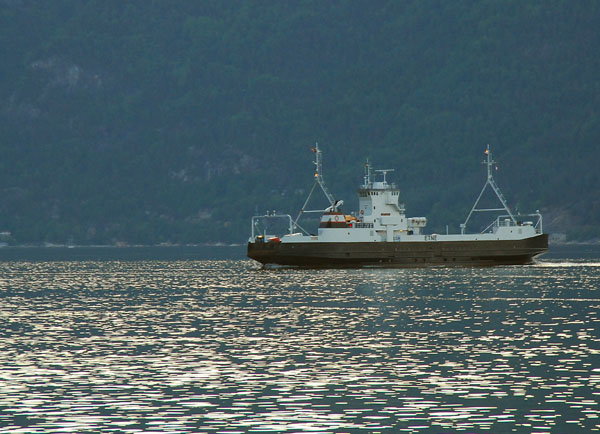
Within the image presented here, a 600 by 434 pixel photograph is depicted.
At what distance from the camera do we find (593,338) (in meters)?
51.8

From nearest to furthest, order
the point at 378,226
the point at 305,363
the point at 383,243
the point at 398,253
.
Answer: the point at 305,363, the point at 383,243, the point at 398,253, the point at 378,226

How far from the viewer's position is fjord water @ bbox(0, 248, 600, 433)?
34.2 metres

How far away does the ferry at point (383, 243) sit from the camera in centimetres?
11881

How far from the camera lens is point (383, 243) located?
394 feet

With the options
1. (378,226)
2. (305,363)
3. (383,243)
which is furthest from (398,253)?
(305,363)

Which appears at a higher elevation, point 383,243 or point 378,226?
point 378,226

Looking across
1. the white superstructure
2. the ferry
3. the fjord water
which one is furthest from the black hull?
the fjord water

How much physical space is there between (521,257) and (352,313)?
61.4 m

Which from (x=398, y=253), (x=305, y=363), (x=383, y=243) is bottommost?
(x=305, y=363)

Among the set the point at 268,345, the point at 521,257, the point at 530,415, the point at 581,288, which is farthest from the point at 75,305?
the point at 521,257

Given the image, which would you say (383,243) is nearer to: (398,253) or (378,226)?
(398,253)

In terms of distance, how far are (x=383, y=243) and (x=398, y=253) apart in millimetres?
1943

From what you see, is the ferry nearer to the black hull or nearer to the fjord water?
the black hull

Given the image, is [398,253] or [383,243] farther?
[398,253]
